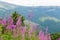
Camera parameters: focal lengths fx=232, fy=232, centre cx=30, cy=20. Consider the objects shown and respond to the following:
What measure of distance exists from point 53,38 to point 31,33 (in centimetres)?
241

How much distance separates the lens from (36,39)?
3143 mm

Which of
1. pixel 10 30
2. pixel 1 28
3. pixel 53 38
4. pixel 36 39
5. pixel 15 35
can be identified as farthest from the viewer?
pixel 53 38

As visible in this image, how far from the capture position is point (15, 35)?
2.95 meters

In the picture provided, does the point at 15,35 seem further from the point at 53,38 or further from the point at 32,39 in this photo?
the point at 53,38

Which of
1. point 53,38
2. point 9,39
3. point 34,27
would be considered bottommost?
point 53,38

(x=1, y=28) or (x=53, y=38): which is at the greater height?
(x=1, y=28)

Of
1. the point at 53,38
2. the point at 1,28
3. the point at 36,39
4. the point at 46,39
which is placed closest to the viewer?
the point at 46,39

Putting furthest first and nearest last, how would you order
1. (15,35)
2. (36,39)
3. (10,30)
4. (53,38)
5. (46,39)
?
(53,38), (10,30), (36,39), (15,35), (46,39)

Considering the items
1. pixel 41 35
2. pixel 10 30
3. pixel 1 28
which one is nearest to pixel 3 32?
pixel 1 28

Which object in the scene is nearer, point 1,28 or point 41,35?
point 41,35

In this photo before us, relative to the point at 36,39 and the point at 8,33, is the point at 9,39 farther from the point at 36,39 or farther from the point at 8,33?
the point at 36,39

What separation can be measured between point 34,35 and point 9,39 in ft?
1.19

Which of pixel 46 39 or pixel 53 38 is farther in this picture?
pixel 53 38

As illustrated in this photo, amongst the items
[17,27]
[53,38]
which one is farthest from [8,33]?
[53,38]
